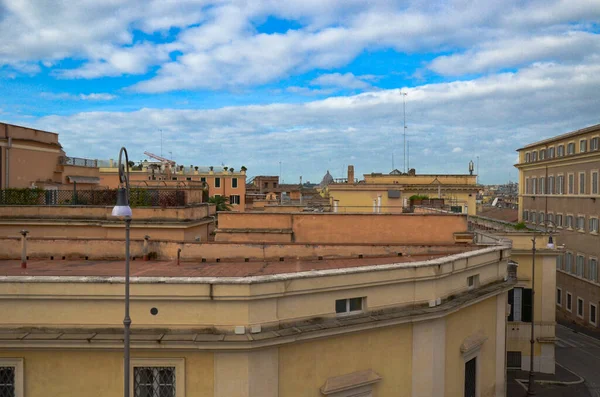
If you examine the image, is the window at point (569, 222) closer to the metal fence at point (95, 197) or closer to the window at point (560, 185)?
the window at point (560, 185)

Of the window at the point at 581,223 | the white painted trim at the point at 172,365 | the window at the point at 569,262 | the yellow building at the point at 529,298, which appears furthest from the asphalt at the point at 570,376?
the white painted trim at the point at 172,365

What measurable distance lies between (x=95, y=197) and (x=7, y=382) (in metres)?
11.5

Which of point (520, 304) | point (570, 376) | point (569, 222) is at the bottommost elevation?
point (570, 376)

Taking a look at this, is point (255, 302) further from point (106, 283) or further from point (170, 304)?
point (106, 283)

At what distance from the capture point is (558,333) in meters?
33.6

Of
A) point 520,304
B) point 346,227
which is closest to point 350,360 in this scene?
point 346,227

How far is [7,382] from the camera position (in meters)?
9.31

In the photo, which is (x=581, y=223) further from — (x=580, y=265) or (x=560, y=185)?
(x=560, y=185)

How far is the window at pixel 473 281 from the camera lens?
12795 millimetres

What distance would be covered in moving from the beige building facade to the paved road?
70.4 inches

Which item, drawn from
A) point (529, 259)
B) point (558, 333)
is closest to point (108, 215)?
point (529, 259)

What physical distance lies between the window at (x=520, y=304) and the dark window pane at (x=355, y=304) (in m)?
15.7

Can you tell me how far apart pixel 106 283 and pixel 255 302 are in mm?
2699

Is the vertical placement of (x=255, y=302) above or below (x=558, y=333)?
above
